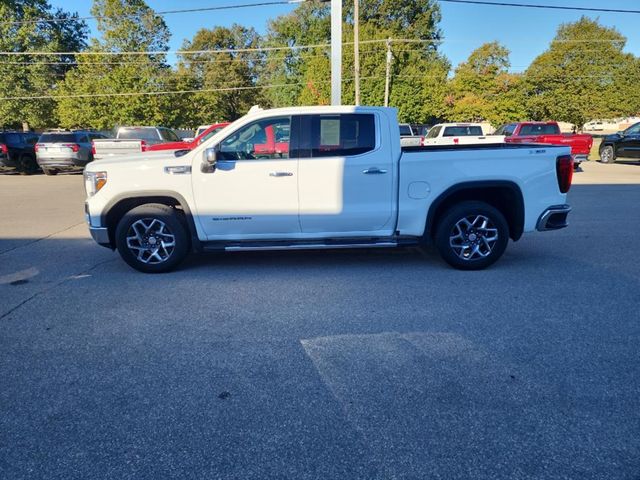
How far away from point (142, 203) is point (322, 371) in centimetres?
352

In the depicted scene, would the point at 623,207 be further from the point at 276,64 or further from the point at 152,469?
the point at 276,64

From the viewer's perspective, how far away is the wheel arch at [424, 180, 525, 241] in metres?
5.53

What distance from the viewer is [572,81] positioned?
4366cm

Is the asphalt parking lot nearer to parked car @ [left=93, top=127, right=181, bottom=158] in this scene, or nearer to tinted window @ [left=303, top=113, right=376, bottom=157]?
tinted window @ [left=303, top=113, right=376, bottom=157]

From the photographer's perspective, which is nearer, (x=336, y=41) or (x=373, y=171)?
(x=373, y=171)

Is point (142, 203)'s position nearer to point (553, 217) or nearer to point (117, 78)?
point (553, 217)

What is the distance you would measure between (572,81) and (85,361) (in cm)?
5020

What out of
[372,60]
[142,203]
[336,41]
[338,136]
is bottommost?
[142,203]

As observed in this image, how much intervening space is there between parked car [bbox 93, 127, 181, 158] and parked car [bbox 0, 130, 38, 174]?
4.94 m

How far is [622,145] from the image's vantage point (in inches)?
827

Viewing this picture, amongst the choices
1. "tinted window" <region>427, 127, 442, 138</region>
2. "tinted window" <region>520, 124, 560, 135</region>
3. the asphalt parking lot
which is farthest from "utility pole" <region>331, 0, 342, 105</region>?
"tinted window" <region>520, 124, 560, 135</region>

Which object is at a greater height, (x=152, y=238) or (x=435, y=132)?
(x=435, y=132)

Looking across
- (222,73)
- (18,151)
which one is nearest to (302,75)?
(222,73)

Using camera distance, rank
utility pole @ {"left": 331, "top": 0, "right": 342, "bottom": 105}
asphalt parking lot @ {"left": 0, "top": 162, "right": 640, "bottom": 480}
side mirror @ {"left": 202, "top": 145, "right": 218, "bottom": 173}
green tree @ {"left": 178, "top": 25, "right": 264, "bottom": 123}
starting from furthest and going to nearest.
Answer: green tree @ {"left": 178, "top": 25, "right": 264, "bottom": 123}, utility pole @ {"left": 331, "top": 0, "right": 342, "bottom": 105}, side mirror @ {"left": 202, "top": 145, "right": 218, "bottom": 173}, asphalt parking lot @ {"left": 0, "top": 162, "right": 640, "bottom": 480}
